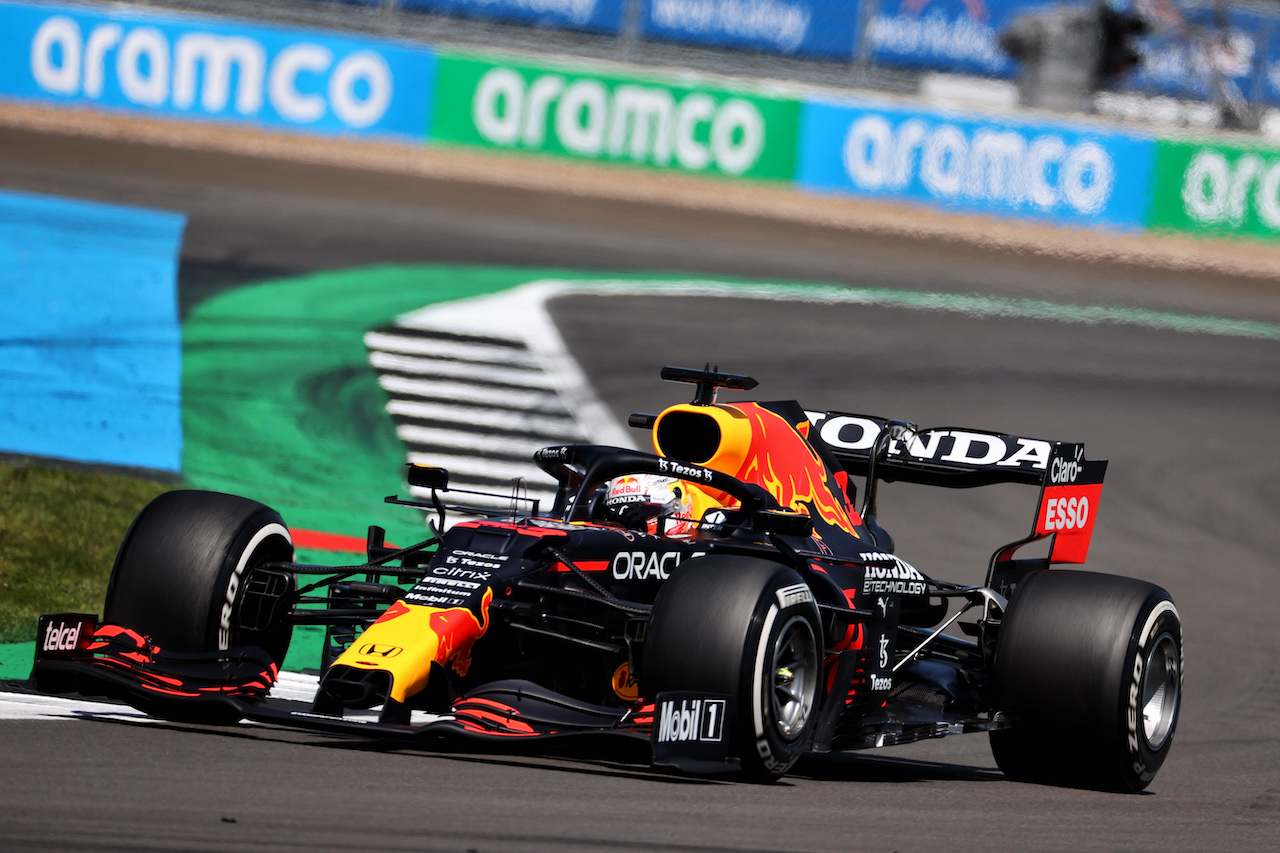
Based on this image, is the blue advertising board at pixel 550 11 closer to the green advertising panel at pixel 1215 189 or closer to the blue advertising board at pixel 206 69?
the blue advertising board at pixel 206 69

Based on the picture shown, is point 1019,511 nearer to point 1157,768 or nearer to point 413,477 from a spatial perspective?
point 1157,768

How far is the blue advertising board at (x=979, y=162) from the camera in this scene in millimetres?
22750

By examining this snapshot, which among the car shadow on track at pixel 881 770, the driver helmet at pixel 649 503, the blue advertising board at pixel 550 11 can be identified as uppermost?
the blue advertising board at pixel 550 11

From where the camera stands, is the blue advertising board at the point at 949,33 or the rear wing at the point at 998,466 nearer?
the rear wing at the point at 998,466

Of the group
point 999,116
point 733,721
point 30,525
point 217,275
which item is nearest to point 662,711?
point 733,721

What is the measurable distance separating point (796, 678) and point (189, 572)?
7.53 ft

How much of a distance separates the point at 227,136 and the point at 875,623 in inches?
682

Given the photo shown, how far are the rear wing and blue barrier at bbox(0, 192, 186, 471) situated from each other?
536 centimetres

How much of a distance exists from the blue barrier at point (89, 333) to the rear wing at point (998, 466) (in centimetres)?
536

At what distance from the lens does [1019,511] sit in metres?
14.0

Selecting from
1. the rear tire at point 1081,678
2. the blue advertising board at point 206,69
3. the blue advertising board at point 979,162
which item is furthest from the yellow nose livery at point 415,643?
the blue advertising board at point 206,69

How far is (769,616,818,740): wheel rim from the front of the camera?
673 cm

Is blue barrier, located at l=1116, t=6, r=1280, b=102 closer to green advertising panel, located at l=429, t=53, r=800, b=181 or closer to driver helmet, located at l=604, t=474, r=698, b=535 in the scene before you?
green advertising panel, located at l=429, t=53, r=800, b=181

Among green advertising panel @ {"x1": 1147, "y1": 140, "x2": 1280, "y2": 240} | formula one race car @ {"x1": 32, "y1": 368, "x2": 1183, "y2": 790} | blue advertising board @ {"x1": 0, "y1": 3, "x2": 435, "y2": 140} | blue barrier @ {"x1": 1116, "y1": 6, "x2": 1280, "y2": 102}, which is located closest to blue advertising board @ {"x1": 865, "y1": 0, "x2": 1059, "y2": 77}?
blue barrier @ {"x1": 1116, "y1": 6, "x2": 1280, "y2": 102}
